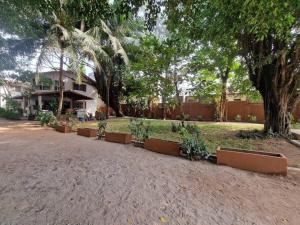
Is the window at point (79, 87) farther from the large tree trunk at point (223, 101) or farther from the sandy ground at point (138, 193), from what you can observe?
the sandy ground at point (138, 193)

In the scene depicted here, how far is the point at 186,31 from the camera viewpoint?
6.83 meters

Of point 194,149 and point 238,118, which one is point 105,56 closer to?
point 238,118

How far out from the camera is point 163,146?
5.81 metres

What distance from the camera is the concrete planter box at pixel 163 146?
18.1ft

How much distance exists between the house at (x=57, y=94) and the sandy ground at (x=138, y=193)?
15835 millimetres

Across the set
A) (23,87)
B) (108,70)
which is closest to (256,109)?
(108,70)

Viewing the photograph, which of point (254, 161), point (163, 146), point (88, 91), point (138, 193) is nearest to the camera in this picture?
point (138, 193)

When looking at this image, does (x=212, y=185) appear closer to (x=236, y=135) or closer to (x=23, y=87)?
(x=236, y=135)

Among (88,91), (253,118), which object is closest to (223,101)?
(253,118)

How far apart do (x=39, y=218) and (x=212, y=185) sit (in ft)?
8.01

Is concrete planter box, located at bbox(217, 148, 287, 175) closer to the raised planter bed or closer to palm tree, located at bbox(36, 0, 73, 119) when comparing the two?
the raised planter bed

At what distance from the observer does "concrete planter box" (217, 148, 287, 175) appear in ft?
13.6

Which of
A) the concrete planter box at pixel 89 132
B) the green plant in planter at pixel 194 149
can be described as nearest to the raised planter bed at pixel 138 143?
the green plant in planter at pixel 194 149

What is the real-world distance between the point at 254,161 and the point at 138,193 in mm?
2423
